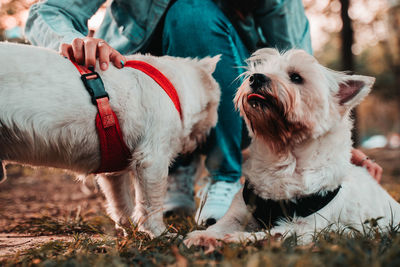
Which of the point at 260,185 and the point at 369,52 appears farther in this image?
the point at 369,52

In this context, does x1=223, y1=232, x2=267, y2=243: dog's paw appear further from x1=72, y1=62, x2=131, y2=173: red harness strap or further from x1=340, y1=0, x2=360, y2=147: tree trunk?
x1=340, y1=0, x2=360, y2=147: tree trunk

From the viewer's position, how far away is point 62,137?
202cm

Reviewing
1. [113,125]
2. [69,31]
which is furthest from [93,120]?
[69,31]

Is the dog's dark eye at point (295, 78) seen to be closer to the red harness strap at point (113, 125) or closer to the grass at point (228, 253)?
the red harness strap at point (113, 125)

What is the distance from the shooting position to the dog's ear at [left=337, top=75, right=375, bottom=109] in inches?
87.1

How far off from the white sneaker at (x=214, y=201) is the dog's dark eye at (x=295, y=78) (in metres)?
1.09

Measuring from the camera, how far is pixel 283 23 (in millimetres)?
3324

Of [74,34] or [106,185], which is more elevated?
[74,34]

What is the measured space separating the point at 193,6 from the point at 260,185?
1.77 meters

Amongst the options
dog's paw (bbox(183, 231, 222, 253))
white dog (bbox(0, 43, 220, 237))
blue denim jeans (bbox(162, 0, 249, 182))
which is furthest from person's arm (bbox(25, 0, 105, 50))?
dog's paw (bbox(183, 231, 222, 253))

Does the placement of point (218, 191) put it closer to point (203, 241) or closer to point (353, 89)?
point (203, 241)

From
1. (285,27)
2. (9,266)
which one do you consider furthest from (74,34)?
(285,27)

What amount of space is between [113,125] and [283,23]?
2.09 m

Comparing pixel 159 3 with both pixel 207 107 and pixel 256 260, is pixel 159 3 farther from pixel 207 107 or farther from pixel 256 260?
pixel 256 260
